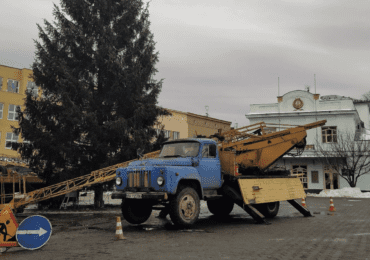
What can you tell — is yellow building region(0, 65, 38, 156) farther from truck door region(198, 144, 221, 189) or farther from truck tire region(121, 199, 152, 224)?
truck door region(198, 144, 221, 189)

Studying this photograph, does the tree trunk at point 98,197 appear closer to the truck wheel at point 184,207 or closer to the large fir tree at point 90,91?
the large fir tree at point 90,91

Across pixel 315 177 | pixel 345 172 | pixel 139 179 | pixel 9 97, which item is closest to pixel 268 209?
pixel 139 179

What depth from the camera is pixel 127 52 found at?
20031mm

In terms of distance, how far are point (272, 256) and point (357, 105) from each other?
153 ft

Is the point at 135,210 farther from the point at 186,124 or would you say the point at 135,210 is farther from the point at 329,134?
the point at 186,124

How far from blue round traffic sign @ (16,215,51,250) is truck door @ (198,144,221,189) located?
206 inches

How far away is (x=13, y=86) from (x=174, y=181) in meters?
32.5

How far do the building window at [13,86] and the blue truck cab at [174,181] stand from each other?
30115 mm

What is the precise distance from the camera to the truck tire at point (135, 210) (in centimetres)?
1162

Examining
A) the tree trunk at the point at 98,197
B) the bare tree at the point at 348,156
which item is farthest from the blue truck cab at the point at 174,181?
the bare tree at the point at 348,156

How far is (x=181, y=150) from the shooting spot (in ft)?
39.7

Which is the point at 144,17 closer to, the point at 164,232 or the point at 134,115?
the point at 134,115

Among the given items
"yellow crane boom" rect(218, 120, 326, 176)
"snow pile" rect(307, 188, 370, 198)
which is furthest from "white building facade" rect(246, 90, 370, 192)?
"yellow crane boom" rect(218, 120, 326, 176)

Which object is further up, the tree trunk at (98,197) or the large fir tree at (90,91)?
the large fir tree at (90,91)
